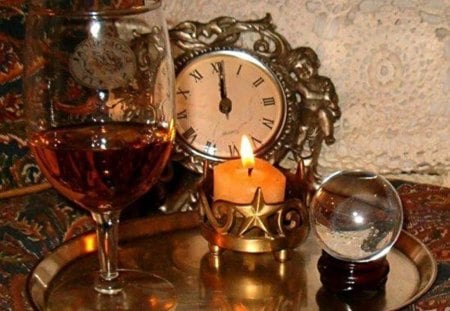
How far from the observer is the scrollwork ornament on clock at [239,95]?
3.74 ft

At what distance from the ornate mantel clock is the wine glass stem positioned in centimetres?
28

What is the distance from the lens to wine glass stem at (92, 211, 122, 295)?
86 cm

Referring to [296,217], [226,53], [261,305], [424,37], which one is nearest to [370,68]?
[424,37]

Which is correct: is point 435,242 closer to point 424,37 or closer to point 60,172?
point 424,37

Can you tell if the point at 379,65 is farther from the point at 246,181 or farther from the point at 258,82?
the point at 246,181

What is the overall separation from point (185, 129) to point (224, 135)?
0.17 feet

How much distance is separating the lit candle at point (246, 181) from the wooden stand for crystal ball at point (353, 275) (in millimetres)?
95

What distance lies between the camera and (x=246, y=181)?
0.92 metres

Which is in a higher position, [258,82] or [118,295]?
[258,82]

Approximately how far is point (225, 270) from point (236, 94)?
0.31 meters

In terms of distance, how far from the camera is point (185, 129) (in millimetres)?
1143

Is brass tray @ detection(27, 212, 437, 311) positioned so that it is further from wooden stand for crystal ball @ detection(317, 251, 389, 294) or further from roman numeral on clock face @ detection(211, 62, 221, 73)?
roman numeral on clock face @ detection(211, 62, 221, 73)

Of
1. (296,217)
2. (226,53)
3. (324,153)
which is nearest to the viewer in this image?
(296,217)

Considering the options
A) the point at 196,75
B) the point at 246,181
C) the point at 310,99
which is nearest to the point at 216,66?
the point at 196,75
